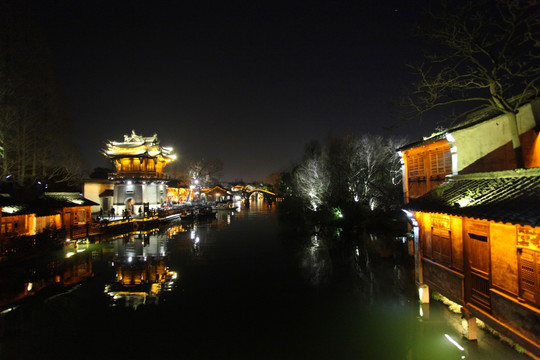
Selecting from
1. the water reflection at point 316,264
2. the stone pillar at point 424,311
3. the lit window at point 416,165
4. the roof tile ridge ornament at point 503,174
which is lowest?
the water reflection at point 316,264

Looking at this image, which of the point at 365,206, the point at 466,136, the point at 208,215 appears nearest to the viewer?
the point at 466,136

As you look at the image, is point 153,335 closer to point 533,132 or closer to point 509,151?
point 509,151

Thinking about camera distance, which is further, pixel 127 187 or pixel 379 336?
pixel 127 187

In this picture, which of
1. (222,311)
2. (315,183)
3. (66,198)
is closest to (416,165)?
(222,311)

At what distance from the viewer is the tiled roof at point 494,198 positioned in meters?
6.09


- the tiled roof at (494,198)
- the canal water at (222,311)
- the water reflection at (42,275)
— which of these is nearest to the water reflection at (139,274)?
the canal water at (222,311)

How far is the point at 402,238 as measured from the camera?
1019 inches

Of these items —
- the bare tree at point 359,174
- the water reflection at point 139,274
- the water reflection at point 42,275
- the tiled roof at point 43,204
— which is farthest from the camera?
the bare tree at point 359,174

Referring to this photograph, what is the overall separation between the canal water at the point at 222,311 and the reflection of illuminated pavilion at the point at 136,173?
26118 millimetres

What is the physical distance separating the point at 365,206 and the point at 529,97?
23521mm

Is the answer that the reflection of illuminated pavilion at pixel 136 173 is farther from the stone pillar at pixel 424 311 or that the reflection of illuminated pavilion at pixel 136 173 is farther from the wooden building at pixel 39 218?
the stone pillar at pixel 424 311

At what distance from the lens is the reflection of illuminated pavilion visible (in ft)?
148

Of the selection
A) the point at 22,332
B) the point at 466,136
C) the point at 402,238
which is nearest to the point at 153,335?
the point at 22,332

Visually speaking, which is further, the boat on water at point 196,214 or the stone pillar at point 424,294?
the boat on water at point 196,214
